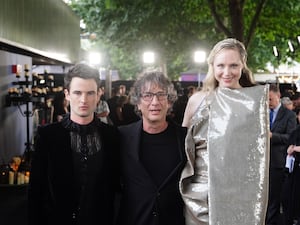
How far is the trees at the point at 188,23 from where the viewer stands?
1366cm

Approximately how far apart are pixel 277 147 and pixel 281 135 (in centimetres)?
14

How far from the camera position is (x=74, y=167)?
262cm

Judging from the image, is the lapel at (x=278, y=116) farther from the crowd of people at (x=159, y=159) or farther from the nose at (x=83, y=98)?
the nose at (x=83, y=98)

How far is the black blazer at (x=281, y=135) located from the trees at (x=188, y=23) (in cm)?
673

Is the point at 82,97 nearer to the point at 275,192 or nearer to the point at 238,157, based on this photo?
the point at 238,157

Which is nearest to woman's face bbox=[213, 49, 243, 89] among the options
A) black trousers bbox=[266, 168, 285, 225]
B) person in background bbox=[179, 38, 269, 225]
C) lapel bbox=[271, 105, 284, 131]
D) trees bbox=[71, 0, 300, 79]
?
person in background bbox=[179, 38, 269, 225]

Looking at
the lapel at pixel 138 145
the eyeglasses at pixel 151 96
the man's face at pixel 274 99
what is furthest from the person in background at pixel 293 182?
the eyeglasses at pixel 151 96

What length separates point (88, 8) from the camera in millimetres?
18547

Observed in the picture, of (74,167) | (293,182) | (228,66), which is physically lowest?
(293,182)

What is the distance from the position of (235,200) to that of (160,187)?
419mm

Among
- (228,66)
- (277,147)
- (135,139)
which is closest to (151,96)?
(135,139)

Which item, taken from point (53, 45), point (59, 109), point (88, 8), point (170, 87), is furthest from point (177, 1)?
point (170, 87)

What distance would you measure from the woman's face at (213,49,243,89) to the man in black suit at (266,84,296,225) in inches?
104

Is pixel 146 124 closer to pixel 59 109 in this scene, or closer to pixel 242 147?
pixel 242 147
